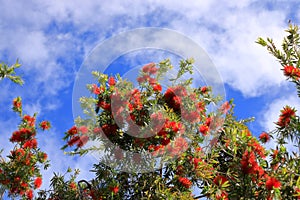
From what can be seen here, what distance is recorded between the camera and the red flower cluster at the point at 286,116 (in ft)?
22.6

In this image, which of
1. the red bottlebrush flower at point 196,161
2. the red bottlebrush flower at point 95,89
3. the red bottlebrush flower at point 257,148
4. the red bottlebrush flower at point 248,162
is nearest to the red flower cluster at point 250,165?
the red bottlebrush flower at point 248,162

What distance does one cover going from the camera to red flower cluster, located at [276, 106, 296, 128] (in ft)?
22.6

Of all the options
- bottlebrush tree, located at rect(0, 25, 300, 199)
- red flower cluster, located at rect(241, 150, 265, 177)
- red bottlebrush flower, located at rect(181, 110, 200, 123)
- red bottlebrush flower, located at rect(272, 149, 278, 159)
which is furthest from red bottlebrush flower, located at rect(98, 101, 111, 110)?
red bottlebrush flower, located at rect(272, 149, 278, 159)

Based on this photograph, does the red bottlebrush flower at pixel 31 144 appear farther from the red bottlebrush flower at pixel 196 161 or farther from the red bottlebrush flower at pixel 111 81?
the red bottlebrush flower at pixel 196 161

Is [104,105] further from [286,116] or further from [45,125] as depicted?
[286,116]

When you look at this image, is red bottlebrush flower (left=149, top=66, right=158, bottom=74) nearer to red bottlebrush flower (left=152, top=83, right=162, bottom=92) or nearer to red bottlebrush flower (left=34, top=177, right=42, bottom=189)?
red bottlebrush flower (left=152, top=83, right=162, bottom=92)

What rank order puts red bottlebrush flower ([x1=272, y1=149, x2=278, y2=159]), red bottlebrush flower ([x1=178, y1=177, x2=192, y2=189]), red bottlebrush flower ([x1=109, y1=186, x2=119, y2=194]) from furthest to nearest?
1. red bottlebrush flower ([x1=178, y1=177, x2=192, y2=189])
2. red bottlebrush flower ([x1=109, y1=186, x2=119, y2=194])
3. red bottlebrush flower ([x1=272, y1=149, x2=278, y2=159])

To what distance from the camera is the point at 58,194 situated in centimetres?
841

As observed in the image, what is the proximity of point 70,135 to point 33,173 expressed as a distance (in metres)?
1.28

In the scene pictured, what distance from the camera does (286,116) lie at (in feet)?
22.7

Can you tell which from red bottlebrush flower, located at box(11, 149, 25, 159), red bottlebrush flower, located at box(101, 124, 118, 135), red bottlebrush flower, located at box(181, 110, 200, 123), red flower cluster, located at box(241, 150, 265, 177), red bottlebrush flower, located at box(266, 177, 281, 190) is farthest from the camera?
red bottlebrush flower, located at box(11, 149, 25, 159)

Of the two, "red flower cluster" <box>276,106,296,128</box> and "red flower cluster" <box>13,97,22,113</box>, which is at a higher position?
"red flower cluster" <box>13,97,22,113</box>

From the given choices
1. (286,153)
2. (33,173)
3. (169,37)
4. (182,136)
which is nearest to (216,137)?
(182,136)

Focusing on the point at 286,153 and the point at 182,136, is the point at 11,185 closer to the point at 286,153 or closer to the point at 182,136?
the point at 182,136
